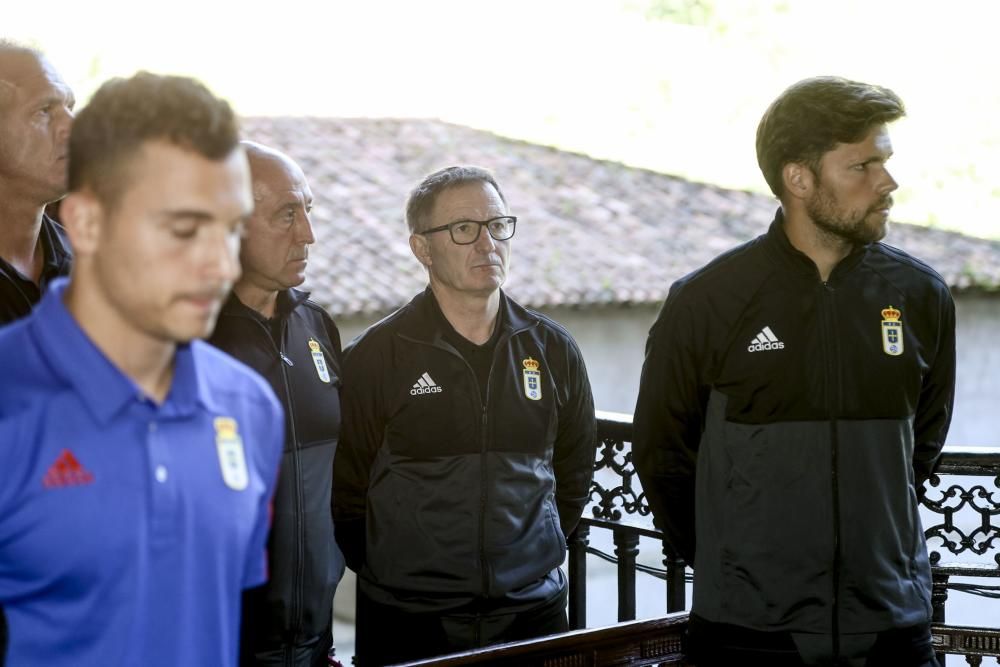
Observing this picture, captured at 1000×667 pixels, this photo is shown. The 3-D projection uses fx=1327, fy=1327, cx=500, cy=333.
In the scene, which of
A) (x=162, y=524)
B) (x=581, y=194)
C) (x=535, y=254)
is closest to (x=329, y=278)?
(x=535, y=254)

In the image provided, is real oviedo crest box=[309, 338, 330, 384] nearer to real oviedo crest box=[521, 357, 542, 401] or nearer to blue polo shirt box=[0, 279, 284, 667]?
real oviedo crest box=[521, 357, 542, 401]

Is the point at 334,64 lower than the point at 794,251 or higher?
higher

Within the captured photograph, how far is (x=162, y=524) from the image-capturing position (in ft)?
5.33

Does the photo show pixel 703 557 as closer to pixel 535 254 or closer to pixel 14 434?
pixel 14 434

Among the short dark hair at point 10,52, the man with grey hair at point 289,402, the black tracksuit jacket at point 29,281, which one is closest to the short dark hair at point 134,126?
the black tracksuit jacket at point 29,281

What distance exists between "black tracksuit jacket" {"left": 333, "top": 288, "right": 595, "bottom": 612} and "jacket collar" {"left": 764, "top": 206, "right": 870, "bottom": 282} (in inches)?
29.2

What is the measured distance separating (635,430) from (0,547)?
1880 millimetres

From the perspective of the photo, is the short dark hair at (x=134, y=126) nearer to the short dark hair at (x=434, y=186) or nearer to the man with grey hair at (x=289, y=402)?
the man with grey hair at (x=289, y=402)

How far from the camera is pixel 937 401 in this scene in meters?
3.22

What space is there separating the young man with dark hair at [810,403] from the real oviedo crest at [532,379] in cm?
38

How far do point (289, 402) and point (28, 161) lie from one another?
0.76 meters

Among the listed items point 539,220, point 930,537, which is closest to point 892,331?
point 930,537

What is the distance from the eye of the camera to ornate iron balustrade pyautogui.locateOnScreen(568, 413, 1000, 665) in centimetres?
343

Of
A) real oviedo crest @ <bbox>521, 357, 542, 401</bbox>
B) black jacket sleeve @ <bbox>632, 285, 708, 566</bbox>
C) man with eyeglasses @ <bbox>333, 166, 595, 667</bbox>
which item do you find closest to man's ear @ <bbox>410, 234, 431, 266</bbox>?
man with eyeglasses @ <bbox>333, 166, 595, 667</bbox>
